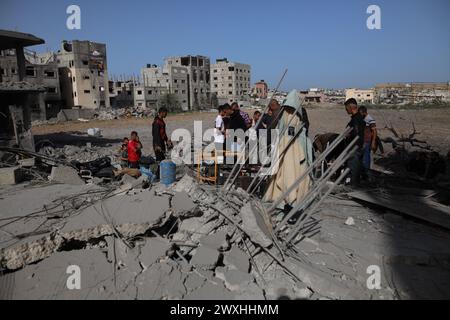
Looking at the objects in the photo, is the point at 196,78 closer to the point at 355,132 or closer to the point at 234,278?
the point at 355,132

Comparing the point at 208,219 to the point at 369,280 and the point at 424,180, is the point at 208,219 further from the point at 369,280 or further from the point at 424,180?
the point at 424,180

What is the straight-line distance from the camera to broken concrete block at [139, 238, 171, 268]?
3056 mm

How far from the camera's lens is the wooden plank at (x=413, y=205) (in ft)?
14.4

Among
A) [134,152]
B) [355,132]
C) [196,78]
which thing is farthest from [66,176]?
[196,78]

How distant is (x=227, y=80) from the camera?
6575 centimetres

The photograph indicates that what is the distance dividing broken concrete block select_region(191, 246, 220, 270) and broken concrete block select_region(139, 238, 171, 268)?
30cm

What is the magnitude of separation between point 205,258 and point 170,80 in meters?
52.9

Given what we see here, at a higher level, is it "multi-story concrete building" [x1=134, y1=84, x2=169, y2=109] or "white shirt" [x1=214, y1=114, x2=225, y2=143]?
"multi-story concrete building" [x1=134, y1=84, x2=169, y2=109]

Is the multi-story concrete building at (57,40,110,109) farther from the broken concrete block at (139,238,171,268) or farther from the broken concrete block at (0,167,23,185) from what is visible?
the broken concrete block at (139,238,171,268)

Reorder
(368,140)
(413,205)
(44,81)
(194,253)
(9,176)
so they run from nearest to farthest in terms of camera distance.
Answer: (194,253)
(413,205)
(9,176)
(368,140)
(44,81)

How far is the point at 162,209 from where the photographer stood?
3756 millimetres

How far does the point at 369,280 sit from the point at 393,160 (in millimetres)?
7006

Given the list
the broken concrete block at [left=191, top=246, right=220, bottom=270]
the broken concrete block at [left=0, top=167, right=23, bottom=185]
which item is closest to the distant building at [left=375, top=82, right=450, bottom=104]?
the broken concrete block at [left=191, top=246, right=220, bottom=270]
